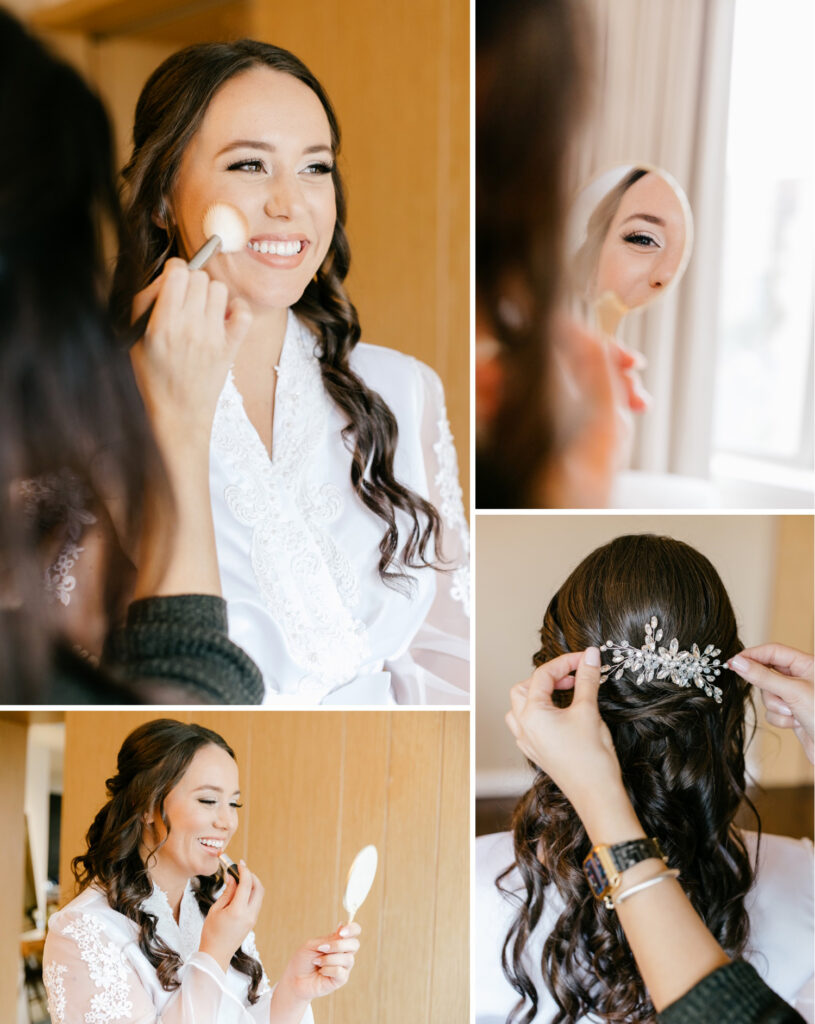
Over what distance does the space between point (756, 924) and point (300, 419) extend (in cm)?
93

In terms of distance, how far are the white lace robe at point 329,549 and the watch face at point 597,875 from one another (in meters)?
0.34

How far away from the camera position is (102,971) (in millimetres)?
1358

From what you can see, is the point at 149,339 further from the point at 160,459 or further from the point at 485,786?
the point at 485,786

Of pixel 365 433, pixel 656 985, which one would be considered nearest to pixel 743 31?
pixel 365 433

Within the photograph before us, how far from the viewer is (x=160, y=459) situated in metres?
1.37

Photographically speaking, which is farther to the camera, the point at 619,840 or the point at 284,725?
the point at 284,725

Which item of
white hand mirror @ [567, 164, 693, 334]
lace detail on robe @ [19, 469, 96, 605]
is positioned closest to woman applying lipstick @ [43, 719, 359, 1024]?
lace detail on robe @ [19, 469, 96, 605]

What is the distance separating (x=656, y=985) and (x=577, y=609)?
1.62 feet

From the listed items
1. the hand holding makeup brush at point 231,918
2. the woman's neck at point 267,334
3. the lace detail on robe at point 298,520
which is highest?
the woman's neck at point 267,334

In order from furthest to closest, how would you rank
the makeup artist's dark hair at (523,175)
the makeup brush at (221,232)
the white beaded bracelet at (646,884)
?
the makeup artist's dark hair at (523,175) → the makeup brush at (221,232) → the white beaded bracelet at (646,884)

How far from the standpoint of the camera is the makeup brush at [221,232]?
1.34m

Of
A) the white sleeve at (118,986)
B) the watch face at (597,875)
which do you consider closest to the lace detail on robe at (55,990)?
the white sleeve at (118,986)

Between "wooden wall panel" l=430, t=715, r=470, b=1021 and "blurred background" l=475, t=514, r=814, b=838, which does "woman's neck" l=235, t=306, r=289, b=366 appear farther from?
"wooden wall panel" l=430, t=715, r=470, b=1021

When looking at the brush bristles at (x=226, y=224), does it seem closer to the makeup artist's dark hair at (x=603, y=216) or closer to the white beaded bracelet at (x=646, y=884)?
the makeup artist's dark hair at (x=603, y=216)
